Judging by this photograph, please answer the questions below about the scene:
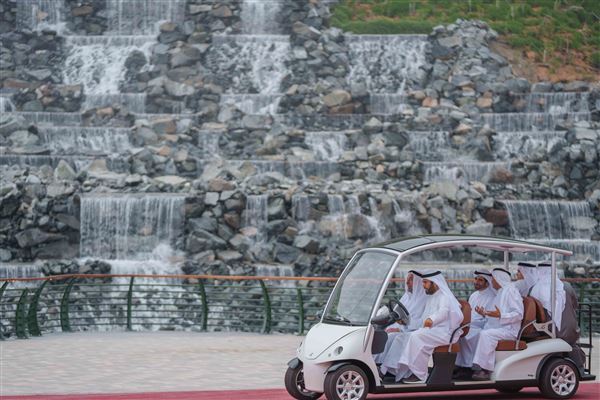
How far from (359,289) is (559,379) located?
2.44 meters

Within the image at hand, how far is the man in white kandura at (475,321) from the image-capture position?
1236 centimetres

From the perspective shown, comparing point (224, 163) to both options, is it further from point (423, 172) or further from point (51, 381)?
point (51, 381)

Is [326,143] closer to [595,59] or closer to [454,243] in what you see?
[595,59]

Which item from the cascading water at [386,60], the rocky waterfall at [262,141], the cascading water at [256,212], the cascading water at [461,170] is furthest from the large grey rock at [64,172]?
the cascading water at [386,60]

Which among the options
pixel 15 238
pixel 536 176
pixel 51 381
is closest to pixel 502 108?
pixel 536 176

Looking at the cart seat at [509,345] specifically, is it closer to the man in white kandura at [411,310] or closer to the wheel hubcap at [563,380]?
the wheel hubcap at [563,380]

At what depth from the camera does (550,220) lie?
43.7 m

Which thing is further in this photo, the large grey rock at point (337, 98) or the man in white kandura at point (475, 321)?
the large grey rock at point (337, 98)

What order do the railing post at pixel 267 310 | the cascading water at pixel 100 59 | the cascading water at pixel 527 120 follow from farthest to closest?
the cascading water at pixel 100 59 → the cascading water at pixel 527 120 → the railing post at pixel 267 310

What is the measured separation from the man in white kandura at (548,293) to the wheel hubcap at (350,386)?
8.18 feet

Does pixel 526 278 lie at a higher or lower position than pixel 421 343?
higher

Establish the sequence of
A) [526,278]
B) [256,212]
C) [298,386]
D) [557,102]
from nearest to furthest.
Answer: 1. [298,386]
2. [526,278]
3. [256,212]
4. [557,102]

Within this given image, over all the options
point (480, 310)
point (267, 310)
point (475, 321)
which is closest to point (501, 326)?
point (480, 310)

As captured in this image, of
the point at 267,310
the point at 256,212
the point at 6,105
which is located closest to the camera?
the point at 267,310
